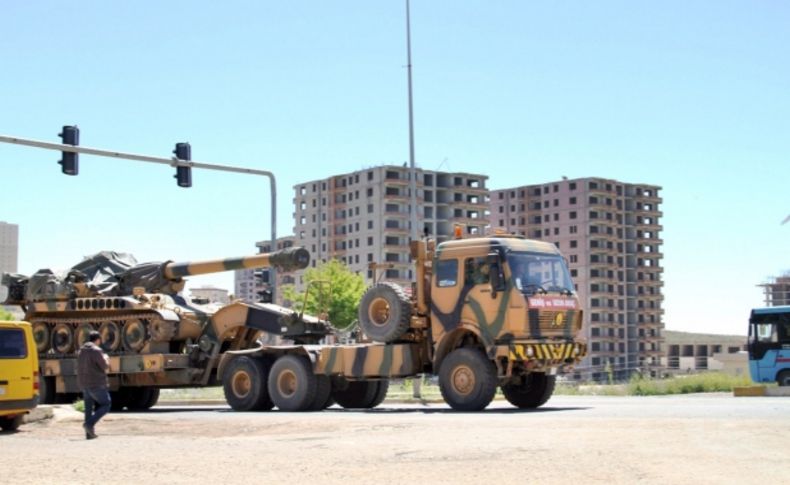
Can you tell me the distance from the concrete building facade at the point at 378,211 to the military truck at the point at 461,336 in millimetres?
109593

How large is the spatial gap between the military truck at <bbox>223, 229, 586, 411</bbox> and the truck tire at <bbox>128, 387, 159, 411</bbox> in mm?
4520

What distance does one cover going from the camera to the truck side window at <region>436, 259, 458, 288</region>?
70.9 ft

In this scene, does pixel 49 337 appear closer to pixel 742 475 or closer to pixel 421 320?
pixel 421 320

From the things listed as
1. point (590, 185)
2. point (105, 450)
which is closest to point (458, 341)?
point (105, 450)

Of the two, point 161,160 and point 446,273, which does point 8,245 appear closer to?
point 161,160

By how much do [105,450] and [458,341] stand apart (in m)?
8.76

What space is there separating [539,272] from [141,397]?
11484mm

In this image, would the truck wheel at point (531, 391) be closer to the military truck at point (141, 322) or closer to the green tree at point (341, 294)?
the military truck at point (141, 322)

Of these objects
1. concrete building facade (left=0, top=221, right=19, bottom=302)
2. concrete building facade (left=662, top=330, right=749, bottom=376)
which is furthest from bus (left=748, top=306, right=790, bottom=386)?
concrete building facade (left=0, top=221, right=19, bottom=302)

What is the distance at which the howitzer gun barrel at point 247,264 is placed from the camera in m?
26.7

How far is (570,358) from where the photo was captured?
21484mm

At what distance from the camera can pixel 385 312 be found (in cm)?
2261

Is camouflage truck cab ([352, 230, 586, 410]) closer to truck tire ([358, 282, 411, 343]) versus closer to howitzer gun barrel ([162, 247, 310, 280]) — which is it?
truck tire ([358, 282, 411, 343])

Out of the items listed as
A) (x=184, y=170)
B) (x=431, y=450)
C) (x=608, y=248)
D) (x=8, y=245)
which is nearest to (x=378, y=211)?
(x=608, y=248)
